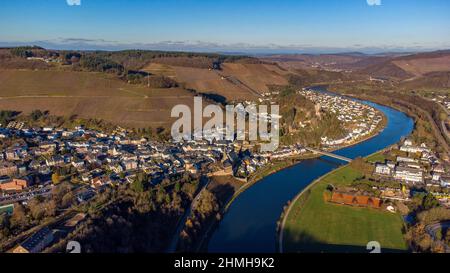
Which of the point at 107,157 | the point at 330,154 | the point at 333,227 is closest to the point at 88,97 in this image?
the point at 107,157

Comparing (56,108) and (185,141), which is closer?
(185,141)

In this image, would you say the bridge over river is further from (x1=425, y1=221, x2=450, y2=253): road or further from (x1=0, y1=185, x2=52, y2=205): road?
(x1=0, y1=185, x2=52, y2=205): road

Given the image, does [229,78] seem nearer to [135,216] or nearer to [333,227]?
[333,227]

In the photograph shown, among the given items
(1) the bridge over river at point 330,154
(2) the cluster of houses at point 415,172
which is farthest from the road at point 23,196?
(1) the bridge over river at point 330,154

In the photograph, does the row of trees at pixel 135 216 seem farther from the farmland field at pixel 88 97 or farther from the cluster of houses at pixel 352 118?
the cluster of houses at pixel 352 118

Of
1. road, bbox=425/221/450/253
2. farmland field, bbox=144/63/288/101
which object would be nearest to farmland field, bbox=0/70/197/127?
farmland field, bbox=144/63/288/101

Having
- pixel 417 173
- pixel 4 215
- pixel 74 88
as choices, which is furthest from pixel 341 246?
pixel 74 88
